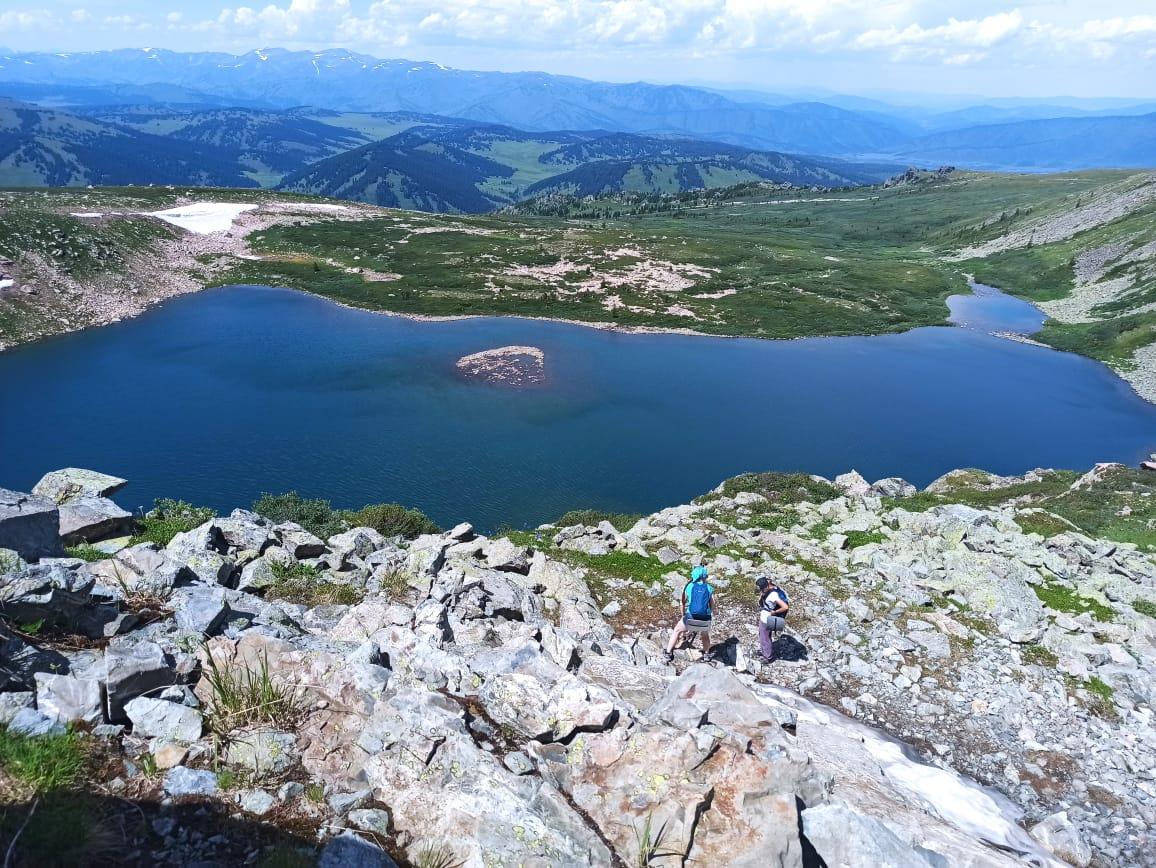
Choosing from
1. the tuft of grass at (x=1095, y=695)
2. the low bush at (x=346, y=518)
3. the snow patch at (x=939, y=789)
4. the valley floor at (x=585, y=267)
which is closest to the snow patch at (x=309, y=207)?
the valley floor at (x=585, y=267)

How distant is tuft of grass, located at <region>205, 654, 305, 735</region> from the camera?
30.7 feet

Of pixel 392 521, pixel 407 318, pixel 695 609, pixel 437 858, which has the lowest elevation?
pixel 407 318

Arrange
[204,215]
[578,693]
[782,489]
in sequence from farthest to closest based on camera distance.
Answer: [204,215] → [782,489] → [578,693]

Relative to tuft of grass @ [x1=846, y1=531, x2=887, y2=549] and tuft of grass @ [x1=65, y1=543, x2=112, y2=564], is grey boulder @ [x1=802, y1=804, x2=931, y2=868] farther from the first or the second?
tuft of grass @ [x1=846, y1=531, x2=887, y2=549]

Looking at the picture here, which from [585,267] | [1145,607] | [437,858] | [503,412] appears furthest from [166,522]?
[585,267]

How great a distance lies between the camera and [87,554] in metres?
15.7

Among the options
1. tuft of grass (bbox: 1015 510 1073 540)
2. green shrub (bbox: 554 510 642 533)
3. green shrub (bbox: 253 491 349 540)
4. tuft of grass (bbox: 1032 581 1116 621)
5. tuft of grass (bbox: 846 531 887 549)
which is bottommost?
green shrub (bbox: 554 510 642 533)

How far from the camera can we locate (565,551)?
24281 millimetres

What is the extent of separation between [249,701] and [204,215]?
444ft

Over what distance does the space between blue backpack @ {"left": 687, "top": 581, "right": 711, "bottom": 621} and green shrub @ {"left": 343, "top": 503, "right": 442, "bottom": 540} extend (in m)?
14.4

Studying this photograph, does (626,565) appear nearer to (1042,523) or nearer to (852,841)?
(852,841)

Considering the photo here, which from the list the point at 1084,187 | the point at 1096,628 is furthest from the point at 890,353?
the point at 1084,187

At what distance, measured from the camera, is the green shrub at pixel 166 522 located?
1933 centimetres

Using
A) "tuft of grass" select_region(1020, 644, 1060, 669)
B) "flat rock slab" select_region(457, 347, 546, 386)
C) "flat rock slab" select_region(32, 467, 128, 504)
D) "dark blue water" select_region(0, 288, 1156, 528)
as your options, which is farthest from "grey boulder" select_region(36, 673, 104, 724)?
"flat rock slab" select_region(457, 347, 546, 386)
